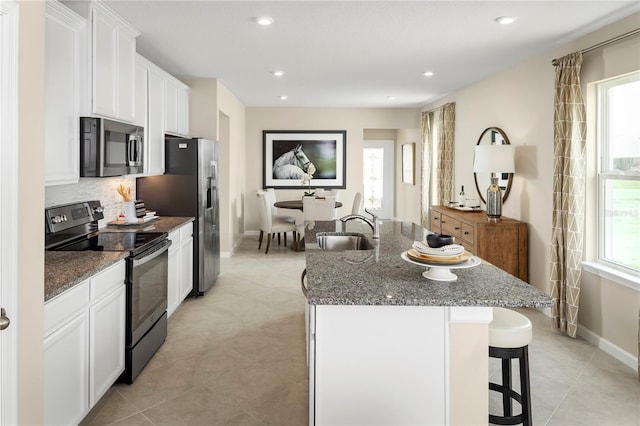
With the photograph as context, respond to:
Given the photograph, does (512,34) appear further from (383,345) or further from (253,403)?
(253,403)

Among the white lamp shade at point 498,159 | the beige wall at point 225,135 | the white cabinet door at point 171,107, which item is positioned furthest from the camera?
the beige wall at point 225,135

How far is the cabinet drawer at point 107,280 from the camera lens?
2369 mm

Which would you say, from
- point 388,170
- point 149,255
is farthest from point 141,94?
point 388,170

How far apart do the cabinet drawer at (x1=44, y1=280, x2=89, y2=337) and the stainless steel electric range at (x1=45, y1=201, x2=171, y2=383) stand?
0.54 metres

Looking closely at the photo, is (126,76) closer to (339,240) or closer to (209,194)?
(209,194)

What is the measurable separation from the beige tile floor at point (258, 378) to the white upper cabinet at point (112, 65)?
1.82 meters

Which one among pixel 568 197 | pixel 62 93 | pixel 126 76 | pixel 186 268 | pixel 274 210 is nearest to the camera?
pixel 62 93

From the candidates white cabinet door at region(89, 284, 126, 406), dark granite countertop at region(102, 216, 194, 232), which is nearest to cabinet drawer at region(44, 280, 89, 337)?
white cabinet door at region(89, 284, 126, 406)

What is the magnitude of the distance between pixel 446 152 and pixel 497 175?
158 centimetres

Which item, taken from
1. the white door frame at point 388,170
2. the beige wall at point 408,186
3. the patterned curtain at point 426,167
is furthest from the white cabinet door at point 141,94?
the white door frame at point 388,170

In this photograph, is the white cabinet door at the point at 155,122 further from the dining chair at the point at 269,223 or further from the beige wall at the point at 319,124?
the beige wall at the point at 319,124

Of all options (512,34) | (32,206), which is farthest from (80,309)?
(512,34)

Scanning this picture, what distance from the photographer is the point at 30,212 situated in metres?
1.54

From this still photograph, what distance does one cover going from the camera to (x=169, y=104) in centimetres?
493
